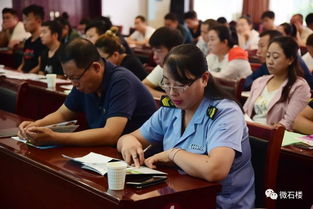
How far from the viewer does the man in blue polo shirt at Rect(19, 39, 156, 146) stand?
2271 millimetres

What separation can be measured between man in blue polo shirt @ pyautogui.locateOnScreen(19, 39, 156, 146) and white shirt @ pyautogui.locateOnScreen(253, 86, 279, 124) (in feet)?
3.38

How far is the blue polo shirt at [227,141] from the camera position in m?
1.84

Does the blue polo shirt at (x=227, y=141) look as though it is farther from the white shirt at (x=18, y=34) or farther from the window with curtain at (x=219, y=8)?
the window with curtain at (x=219, y=8)

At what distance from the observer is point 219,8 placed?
11688mm

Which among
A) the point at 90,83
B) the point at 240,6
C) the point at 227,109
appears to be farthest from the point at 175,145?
the point at 240,6

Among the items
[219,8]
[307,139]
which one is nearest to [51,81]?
[307,139]

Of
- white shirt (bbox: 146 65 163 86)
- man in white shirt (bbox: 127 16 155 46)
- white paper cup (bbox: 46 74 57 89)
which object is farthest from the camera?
man in white shirt (bbox: 127 16 155 46)

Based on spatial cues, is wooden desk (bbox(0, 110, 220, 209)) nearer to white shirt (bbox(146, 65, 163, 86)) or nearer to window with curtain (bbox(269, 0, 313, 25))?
white shirt (bbox(146, 65, 163, 86))

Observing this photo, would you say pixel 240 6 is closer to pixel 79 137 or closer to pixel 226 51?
pixel 226 51

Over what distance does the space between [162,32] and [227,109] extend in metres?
1.85

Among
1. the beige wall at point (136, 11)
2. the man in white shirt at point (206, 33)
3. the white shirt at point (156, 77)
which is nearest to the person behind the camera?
the white shirt at point (156, 77)

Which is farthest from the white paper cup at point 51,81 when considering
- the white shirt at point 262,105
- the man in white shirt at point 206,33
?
the man in white shirt at point 206,33

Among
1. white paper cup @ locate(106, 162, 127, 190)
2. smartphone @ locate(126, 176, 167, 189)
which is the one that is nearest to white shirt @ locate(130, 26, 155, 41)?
smartphone @ locate(126, 176, 167, 189)

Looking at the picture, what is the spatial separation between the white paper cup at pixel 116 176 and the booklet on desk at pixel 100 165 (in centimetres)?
11
